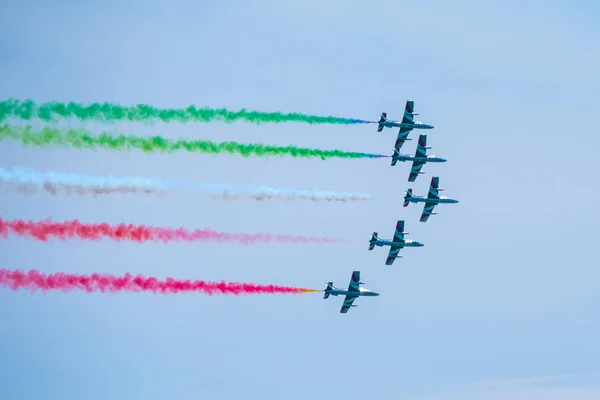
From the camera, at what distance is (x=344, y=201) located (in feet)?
A: 300

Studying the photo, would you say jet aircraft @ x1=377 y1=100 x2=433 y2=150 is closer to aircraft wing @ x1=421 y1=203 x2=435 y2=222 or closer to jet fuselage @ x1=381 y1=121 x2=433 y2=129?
jet fuselage @ x1=381 y1=121 x2=433 y2=129

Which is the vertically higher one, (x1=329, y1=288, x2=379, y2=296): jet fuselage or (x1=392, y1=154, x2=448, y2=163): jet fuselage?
(x1=392, y1=154, x2=448, y2=163): jet fuselage

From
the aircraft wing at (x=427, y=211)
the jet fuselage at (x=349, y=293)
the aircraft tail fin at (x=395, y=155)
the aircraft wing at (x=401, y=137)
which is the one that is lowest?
the jet fuselage at (x=349, y=293)

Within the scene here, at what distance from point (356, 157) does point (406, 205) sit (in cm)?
1015

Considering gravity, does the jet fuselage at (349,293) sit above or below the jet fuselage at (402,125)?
below

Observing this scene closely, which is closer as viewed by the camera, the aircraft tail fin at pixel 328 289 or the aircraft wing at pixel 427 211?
the aircraft tail fin at pixel 328 289

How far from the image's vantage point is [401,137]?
98562 mm

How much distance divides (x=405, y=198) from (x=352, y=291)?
8.27 meters

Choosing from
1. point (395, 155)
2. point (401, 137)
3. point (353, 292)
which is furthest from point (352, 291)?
point (401, 137)

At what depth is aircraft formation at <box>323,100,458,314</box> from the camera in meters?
97.4

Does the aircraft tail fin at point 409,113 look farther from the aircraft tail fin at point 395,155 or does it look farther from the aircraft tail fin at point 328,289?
the aircraft tail fin at point 328,289

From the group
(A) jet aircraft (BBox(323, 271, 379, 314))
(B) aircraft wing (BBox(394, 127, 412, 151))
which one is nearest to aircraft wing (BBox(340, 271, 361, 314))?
(A) jet aircraft (BBox(323, 271, 379, 314))

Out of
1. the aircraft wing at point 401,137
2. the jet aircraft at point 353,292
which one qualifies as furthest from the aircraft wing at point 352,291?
the aircraft wing at point 401,137

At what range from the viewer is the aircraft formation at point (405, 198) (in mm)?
97438
